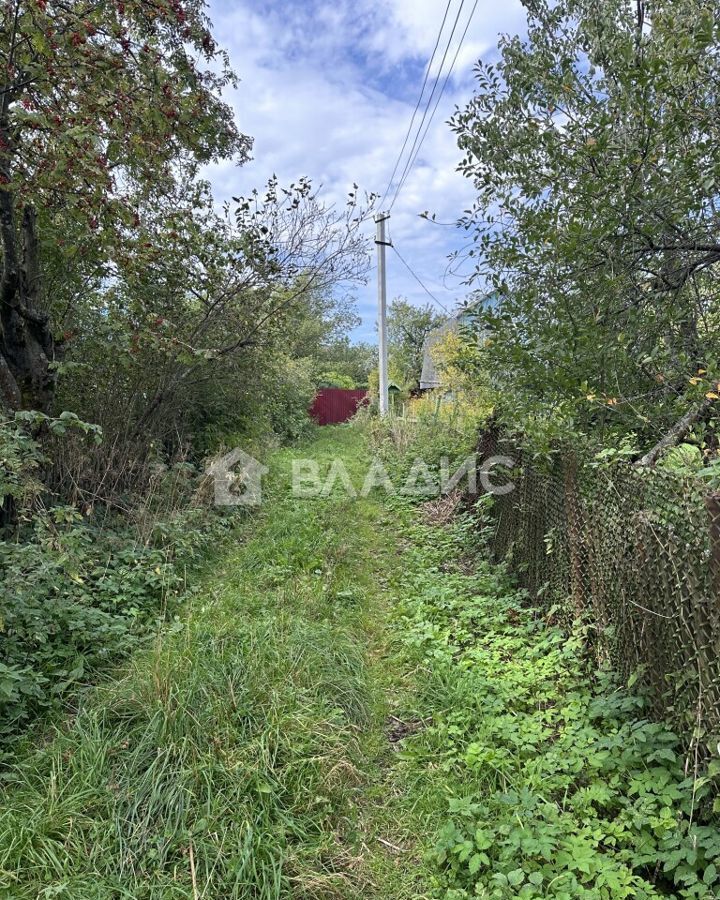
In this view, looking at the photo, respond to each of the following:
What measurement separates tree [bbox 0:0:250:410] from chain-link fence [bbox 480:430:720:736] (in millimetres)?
3620

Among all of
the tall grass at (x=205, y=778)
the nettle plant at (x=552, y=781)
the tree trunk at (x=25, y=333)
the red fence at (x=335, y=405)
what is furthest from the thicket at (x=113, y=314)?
the red fence at (x=335, y=405)

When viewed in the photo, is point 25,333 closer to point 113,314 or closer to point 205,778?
point 113,314

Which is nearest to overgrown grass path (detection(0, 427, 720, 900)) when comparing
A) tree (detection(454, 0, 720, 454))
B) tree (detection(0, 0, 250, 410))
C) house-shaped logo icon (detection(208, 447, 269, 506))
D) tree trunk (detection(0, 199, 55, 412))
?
tree (detection(454, 0, 720, 454))

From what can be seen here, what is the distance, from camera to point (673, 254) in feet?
10.0

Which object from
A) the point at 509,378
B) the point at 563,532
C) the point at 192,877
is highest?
the point at 509,378

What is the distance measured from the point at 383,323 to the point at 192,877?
1181 centimetres

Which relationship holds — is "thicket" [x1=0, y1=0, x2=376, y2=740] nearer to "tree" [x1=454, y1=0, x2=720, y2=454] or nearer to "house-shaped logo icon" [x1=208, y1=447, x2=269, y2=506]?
"house-shaped logo icon" [x1=208, y1=447, x2=269, y2=506]

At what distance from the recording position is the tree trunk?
4004 mm

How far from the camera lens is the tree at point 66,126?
3.07m

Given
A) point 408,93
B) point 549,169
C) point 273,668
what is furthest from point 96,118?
point 408,93

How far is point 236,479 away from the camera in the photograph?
6.86m

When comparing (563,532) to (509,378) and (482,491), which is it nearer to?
(509,378)

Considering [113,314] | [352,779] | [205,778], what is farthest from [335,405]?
[205,778]

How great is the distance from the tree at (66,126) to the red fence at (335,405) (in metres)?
17.9
